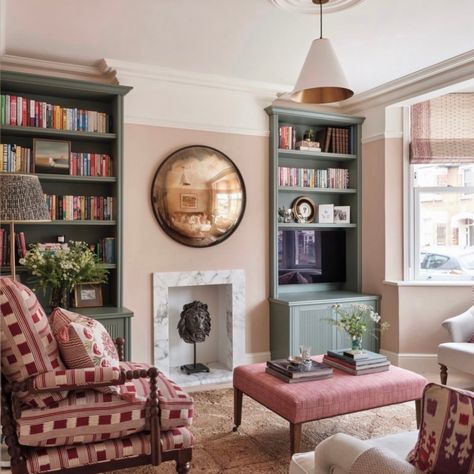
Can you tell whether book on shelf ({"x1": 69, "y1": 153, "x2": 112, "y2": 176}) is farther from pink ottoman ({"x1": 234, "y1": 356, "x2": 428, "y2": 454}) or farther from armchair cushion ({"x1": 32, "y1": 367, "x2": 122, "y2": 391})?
armchair cushion ({"x1": 32, "y1": 367, "x2": 122, "y2": 391})

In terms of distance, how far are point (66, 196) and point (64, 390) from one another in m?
2.14

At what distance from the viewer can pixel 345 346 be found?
4.88 meters

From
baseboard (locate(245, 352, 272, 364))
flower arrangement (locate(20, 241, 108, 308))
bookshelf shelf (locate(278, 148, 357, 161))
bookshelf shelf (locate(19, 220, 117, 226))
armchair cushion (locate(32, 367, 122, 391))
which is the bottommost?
baseboard (locate(245, 352, 272, 364))

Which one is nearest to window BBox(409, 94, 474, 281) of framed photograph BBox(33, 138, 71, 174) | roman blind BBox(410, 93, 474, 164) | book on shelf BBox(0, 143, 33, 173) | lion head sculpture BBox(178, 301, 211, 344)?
roman blind BBox(410, 93, 474, 164)

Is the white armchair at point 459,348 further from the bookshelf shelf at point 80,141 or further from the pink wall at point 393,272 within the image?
the bookshelf shelf at point 80,141

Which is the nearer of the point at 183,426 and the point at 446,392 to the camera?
the point at 446,392

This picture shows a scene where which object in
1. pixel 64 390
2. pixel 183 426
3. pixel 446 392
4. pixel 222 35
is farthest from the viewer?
pixel 222 35

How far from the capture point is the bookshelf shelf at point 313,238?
4.69m

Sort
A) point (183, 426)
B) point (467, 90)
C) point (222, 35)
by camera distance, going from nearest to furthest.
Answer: point (183, 426) < point (222, 35) < point (467, 90)

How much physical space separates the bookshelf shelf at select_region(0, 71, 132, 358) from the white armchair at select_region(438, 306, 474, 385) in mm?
2501

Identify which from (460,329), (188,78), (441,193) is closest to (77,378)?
(188,78)

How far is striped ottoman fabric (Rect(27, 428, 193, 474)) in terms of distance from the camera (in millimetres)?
2197

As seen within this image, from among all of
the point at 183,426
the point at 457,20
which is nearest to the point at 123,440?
the point at 183,426

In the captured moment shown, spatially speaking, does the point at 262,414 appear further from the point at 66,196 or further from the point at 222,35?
the point at 222,35
